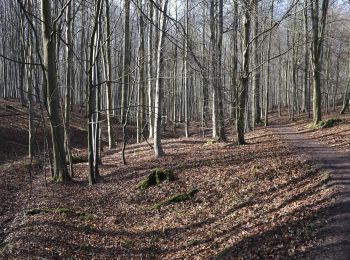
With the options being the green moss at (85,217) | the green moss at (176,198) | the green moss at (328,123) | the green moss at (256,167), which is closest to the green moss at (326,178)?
the green moss at (256,167)

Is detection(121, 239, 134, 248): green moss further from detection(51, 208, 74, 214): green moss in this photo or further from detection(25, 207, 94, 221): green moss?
detection(51, 208, 74, 214): green moss

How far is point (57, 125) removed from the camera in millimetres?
13336

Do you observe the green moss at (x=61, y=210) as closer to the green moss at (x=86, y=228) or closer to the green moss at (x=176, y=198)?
the green moss at (x=86, y=228)

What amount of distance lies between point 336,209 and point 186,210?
14.0 ft

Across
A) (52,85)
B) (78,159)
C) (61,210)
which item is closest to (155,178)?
(61,210)

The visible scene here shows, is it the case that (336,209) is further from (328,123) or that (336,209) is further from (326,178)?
(328,123)

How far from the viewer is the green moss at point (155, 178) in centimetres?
1342

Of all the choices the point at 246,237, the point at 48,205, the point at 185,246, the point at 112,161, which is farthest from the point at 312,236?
the point at 112,161

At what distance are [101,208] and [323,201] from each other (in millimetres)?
6398

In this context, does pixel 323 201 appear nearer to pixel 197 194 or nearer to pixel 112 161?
pixel 197 194

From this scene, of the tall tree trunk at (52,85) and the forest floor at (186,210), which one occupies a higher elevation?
the tall tree trunk at (52,85)

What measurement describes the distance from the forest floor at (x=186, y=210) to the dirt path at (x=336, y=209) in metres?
0.11

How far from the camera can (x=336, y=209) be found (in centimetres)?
827

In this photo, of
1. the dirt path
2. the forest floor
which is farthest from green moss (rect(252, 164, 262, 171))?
the dirt path
